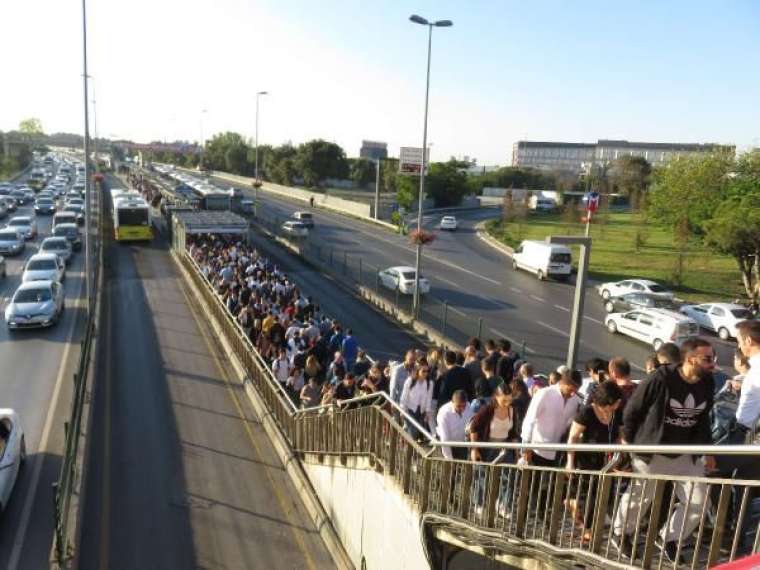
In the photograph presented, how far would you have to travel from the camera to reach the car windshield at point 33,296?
2064 cm

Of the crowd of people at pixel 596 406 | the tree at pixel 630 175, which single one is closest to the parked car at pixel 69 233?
the crowd of people at pixel 596 406

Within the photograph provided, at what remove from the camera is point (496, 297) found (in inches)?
1156

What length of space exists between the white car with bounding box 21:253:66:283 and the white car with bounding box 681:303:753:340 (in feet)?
84.9

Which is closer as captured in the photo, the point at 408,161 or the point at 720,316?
the point at 720,316

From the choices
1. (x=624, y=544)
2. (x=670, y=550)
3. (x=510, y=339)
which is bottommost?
(x=510, y=339)

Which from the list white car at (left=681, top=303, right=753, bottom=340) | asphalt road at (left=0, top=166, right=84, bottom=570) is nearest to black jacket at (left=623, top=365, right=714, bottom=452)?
asphalt road at (left=0, top=166, right=84, bottom=570)

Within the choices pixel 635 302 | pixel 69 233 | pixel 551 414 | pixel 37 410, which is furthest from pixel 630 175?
pixel 551 414

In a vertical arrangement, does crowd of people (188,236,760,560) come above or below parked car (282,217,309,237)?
above

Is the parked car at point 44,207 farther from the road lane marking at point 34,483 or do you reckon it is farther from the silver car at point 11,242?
the road lane marking at point 34,483

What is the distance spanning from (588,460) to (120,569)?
7.03 m

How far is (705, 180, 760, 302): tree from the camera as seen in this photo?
28406 millimetres

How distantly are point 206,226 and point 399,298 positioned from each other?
37.2 ft

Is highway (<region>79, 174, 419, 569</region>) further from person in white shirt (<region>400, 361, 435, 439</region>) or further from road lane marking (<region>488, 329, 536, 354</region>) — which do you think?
road lane marking (<region>488, 329, 536, 354</region>)

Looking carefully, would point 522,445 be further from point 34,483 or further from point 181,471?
point 34,483
